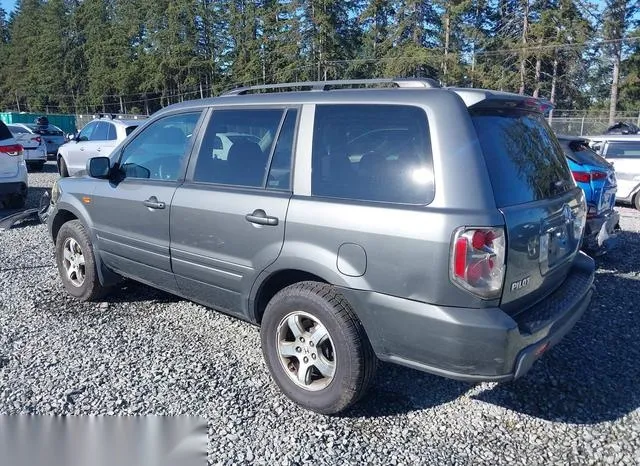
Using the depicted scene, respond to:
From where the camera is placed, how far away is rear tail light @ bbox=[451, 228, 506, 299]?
244cm

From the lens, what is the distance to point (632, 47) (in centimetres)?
3838

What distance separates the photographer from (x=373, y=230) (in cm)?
266

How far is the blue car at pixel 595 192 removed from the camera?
17.6 ft

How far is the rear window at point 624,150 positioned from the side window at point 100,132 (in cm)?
1163

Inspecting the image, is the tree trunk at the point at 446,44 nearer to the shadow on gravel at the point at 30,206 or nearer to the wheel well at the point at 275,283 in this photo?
the shadow on gravel at the point at 30,206

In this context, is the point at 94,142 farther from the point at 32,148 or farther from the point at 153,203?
the point at 153,203

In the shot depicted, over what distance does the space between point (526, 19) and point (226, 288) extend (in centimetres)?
4290

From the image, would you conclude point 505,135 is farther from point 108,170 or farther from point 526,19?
point 526,19

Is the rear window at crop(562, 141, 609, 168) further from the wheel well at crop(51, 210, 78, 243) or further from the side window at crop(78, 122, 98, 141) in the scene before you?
the side window at crop(78, 122, 98, 141)

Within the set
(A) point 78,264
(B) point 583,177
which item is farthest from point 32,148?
(B) point 583,177

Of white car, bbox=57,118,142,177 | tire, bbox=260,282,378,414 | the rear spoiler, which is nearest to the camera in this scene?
the rear spoiler

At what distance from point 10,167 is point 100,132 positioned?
13.0 ft

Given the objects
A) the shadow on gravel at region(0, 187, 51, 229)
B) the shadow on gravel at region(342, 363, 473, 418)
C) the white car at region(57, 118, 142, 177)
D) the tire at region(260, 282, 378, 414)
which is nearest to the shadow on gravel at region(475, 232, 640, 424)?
the shadow on gravel at region(342, 363, 473, 418)

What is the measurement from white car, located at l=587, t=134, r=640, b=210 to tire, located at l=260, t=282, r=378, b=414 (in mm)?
9983
